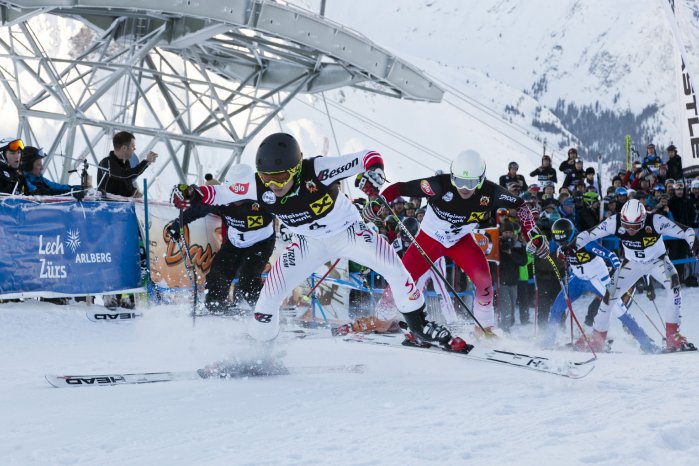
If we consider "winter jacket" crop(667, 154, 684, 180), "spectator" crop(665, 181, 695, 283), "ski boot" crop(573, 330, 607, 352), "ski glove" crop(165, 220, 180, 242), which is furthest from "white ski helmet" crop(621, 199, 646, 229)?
"winter jacket" crop(667, 154, 684, 180)

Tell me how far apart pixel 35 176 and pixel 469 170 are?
4791 mm

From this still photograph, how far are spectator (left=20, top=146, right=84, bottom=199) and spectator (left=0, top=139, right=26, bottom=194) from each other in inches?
5.0

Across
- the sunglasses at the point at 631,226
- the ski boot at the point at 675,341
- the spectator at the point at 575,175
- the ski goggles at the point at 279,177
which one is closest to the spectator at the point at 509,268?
the sunglasses at the point at 631,226

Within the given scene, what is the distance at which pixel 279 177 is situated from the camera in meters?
5.45

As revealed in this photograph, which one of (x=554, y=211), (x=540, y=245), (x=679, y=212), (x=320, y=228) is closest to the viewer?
(x=320, y=228)

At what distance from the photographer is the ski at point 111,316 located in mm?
8250

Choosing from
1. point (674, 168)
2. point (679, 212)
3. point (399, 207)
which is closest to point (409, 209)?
point (399, 207)

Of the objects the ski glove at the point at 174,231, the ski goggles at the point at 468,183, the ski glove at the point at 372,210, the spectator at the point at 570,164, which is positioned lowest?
the ski glove at the point at 372,210

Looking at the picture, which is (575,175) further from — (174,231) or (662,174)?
(174,231)

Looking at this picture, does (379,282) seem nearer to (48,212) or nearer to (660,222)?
(660,222)

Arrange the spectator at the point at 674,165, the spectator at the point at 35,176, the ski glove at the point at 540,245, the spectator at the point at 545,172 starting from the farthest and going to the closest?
1. the spectator at the point at 674,165
2. the spectator at the point at 545,172
3. the spectator at the point at 35,176
4. the ski glove at the point at 540,245

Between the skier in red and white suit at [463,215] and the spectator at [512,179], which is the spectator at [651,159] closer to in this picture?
the spectator at [512,179]

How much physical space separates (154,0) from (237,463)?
1132 centimetres

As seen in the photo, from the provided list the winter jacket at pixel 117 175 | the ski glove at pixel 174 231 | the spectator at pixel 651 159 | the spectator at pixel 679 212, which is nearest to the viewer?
the ski glove at pixel 174 231
